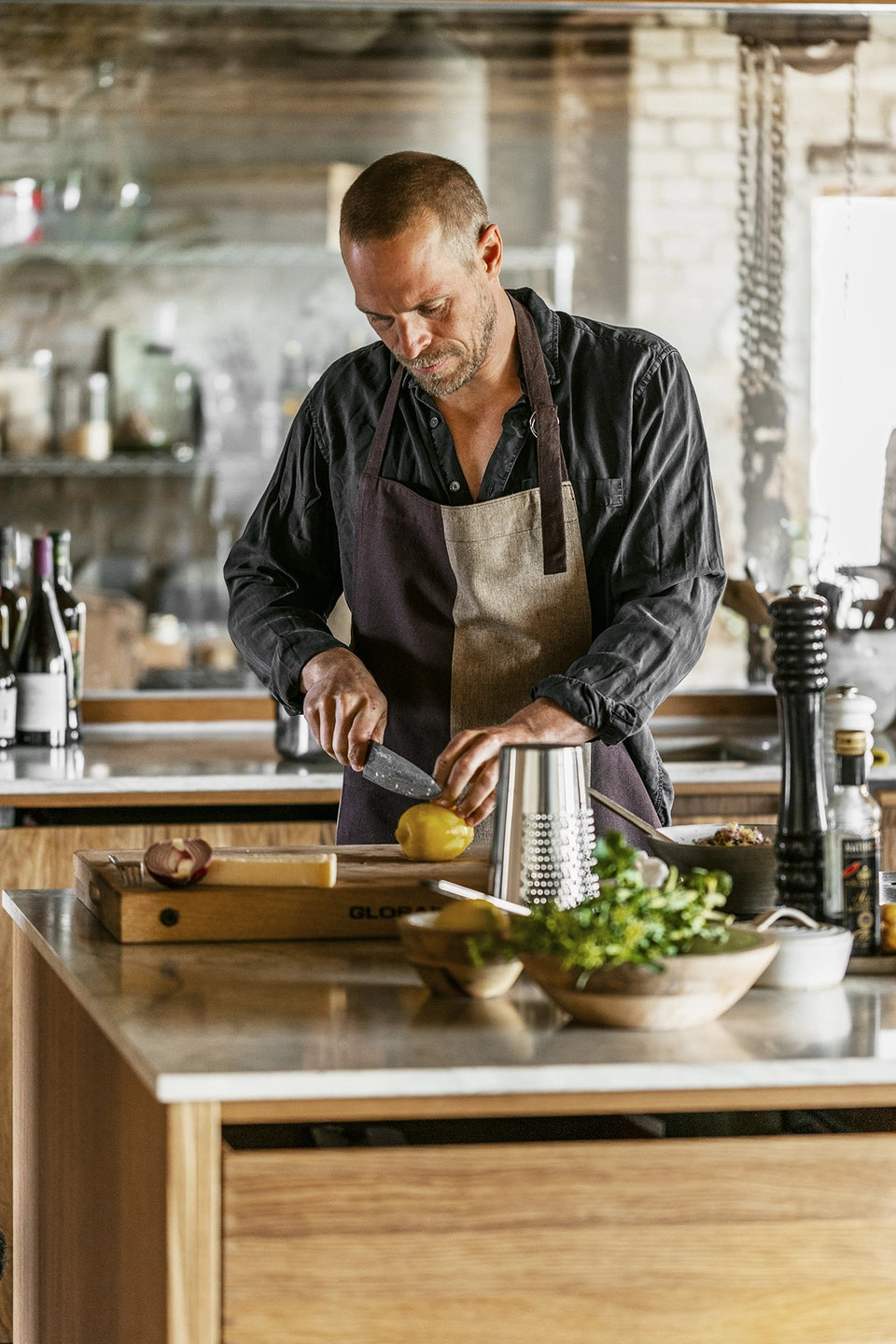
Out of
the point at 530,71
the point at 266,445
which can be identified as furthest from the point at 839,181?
the point at 266,445

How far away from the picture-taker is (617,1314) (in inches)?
47.3

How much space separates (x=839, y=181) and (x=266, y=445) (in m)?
1.54

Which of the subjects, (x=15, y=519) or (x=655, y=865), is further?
(x=15, y=519)

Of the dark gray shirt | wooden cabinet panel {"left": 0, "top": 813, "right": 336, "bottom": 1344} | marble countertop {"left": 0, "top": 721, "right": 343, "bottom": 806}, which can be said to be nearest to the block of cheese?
the dark gray shirt

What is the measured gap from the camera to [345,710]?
1.96 m

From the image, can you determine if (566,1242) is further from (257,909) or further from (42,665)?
(42,665)

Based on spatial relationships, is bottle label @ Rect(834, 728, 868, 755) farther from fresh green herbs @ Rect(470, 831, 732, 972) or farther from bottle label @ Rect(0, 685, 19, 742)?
bottle label @ Rect(0, 685, 19, 742)

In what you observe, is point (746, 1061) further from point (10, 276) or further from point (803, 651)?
point (10, 276)

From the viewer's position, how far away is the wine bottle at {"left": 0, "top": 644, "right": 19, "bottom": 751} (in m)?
3.31

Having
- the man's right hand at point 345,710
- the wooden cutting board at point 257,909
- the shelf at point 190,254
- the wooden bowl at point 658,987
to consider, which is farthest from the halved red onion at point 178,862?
the shelf at point 190,254

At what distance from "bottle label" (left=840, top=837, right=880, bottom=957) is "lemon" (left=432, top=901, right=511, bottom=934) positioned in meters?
0.33

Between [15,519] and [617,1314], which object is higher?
[15,519]

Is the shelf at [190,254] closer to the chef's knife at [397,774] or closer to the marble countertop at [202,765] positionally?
the marble countertop at [202,765]

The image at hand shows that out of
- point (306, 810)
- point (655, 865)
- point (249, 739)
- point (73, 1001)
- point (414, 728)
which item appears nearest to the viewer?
point (655, 865)
